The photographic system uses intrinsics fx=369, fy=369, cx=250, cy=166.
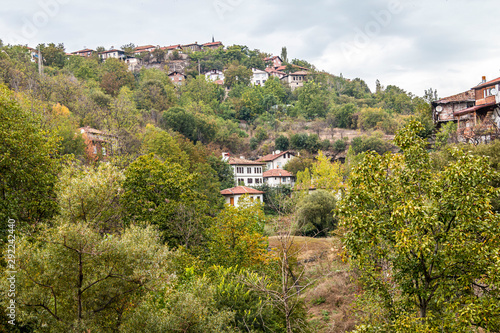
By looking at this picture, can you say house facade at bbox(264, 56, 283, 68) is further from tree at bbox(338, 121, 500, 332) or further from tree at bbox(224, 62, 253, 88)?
tree at bbox(338, 121, 500, 332)

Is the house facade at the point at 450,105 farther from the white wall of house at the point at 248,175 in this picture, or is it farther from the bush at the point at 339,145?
the bush at the point at 339,145

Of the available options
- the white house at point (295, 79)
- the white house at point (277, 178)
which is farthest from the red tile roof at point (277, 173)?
the white house at point (295, 79)

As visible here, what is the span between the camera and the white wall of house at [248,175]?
5876 centimetres

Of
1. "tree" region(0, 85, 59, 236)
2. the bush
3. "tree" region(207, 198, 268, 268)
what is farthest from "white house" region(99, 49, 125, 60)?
"tree" region(0, 85, 59, 236)

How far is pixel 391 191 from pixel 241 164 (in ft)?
162

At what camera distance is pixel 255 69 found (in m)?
124

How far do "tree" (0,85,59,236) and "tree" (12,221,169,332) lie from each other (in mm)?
7422

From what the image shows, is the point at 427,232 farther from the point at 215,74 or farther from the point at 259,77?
the point at 215,74

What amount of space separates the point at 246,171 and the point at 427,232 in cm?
5047

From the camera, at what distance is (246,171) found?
59656 mm

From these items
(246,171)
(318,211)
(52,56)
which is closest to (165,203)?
(318,211)

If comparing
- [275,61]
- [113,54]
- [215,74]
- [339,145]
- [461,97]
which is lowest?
[339,145]

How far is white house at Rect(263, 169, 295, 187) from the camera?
6041 cm

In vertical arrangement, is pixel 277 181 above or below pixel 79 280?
below
